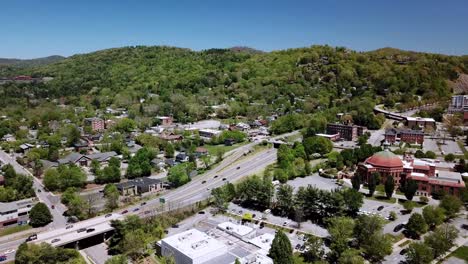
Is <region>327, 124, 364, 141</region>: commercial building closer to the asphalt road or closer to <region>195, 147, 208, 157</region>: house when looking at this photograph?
<region>195, 147, 208, 157</region>: house

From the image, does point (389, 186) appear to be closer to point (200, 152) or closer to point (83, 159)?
point (200, 152)

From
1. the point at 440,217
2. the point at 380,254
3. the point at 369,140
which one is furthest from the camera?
Answer: the point at 369,140

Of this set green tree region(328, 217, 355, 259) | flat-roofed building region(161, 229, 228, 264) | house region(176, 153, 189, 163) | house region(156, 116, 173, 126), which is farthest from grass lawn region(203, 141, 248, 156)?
green tree region(328, 217, 355, 259)

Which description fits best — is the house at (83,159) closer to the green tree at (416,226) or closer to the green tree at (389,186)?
the green tree at (389,186)

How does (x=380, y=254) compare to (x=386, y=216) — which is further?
(x=386, y=216)

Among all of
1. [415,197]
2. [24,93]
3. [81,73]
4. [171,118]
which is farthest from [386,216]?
[81,73]

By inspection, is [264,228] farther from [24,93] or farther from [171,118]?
[24,93]

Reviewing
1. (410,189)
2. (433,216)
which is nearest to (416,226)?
(433,216)
